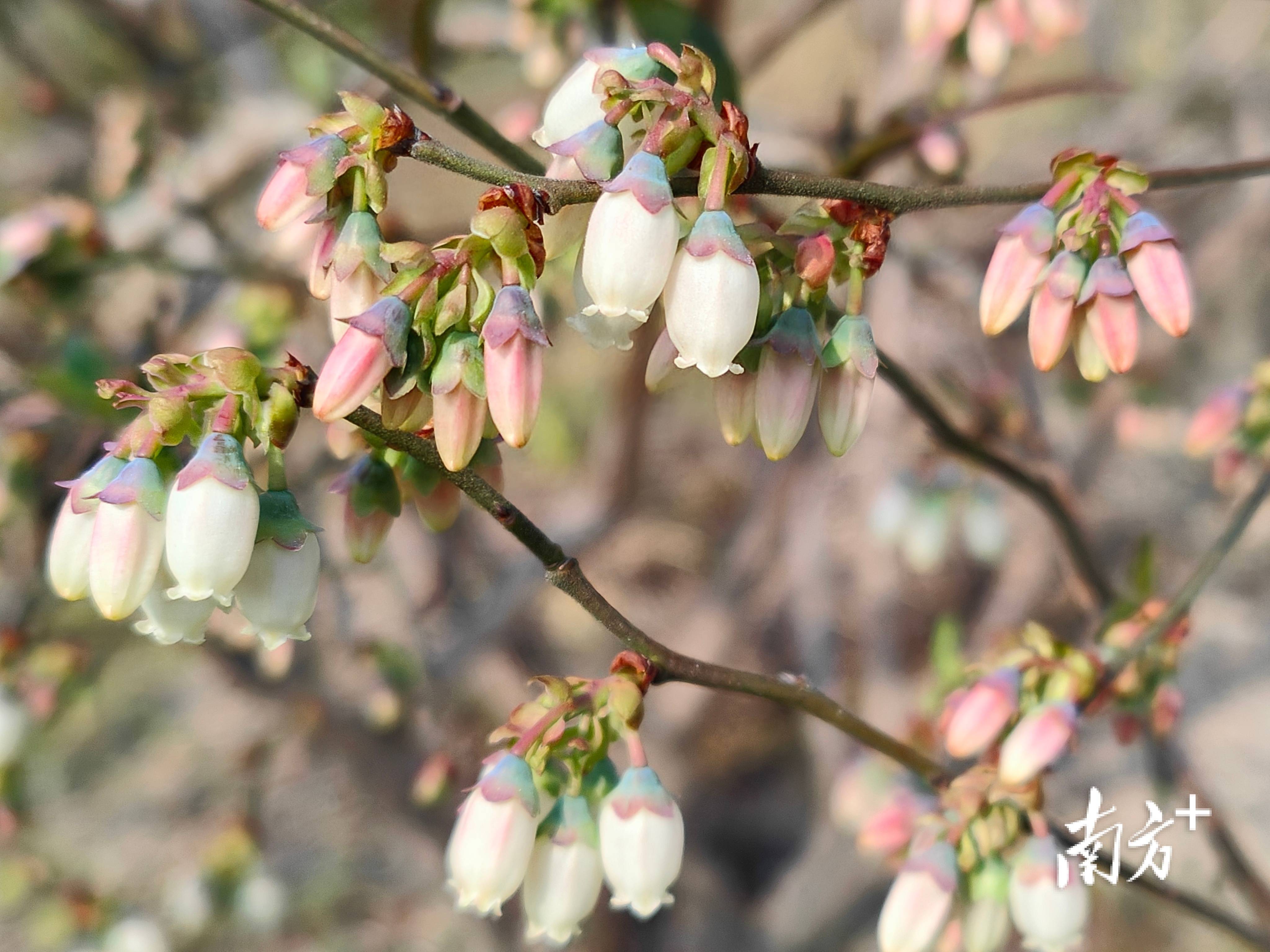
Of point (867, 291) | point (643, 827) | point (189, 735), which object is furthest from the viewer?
point (189, 735)

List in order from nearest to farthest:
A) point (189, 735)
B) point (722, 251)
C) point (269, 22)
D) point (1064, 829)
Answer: point (722, 251)
point (1064, 829)
point (269, 22)
point (189, 735)

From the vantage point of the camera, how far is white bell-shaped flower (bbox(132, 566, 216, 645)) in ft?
2.23

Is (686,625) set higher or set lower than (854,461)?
lower

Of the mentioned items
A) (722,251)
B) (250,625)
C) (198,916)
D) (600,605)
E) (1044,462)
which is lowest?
(198,916)

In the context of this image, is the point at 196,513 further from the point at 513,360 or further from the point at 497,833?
the point at 497,833

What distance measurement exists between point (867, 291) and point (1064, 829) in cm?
113

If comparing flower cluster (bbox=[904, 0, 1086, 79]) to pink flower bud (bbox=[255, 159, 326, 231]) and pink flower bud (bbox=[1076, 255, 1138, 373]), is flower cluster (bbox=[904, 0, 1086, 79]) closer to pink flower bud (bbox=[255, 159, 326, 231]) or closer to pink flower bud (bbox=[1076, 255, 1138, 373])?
pink flower bud (bbox=[1076, 255, 1138, 373])

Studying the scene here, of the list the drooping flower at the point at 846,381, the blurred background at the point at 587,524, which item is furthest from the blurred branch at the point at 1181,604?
the drooping flower at the point at 846,381

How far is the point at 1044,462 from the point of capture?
67.1 inches

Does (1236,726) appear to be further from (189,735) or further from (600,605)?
(189,735)

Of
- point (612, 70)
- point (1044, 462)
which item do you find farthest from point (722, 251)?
point (1044, 462)

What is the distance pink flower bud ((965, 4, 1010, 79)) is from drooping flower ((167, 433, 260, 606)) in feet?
4.00

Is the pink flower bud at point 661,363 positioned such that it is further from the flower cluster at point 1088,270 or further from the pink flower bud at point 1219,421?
the pink flower bud at point 1219,421

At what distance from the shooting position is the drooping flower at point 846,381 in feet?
2.31
